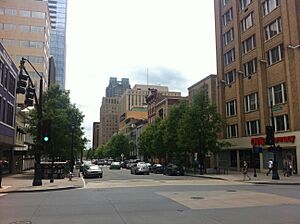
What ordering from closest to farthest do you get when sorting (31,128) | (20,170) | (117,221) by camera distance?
1. (117,221)
2. (31,128)
3. (20,170)

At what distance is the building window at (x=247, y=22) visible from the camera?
49.1m

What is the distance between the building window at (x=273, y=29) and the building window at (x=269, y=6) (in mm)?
1629

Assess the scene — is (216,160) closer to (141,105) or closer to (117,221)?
(117,221)

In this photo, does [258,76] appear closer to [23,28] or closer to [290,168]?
[290,168]

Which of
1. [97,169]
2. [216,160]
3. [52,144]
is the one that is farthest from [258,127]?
[52,144]

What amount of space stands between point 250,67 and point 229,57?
6.90m

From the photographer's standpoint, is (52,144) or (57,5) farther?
(57,5)

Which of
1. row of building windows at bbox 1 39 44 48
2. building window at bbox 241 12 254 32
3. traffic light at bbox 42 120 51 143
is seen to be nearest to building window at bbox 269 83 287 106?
building window at bbox 241 12 254 32

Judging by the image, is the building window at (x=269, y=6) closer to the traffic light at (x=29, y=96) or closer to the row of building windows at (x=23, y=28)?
the traffic light at (x=29, y=96)

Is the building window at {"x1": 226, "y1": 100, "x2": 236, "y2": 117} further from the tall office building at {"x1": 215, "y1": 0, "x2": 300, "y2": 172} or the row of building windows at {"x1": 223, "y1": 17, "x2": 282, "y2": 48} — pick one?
the row of building windows at {"x1": 223, "y1": 17, "x2": 282, "y2": 48}

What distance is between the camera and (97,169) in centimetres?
4038

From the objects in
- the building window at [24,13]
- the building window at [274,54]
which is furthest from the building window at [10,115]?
the building window at [24,13]

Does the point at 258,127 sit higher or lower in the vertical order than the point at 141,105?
lower

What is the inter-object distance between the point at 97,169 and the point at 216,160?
81.7ft
